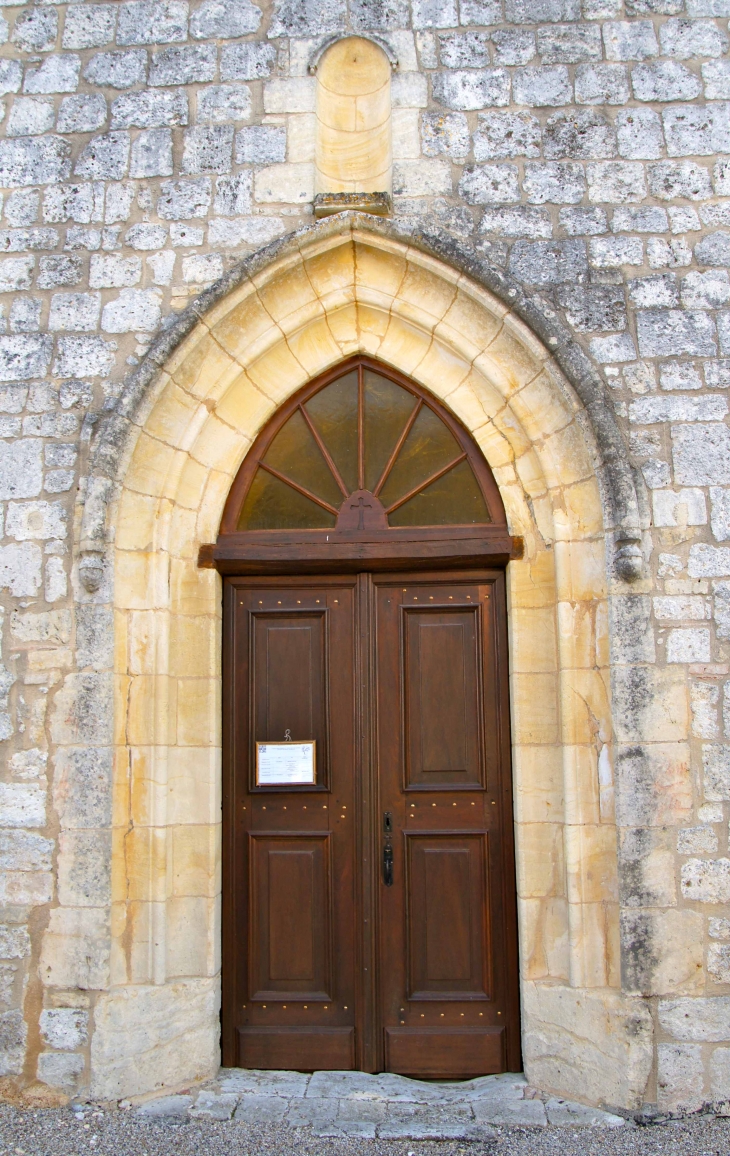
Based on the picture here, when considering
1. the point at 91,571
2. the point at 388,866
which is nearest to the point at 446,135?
the point at 91,571

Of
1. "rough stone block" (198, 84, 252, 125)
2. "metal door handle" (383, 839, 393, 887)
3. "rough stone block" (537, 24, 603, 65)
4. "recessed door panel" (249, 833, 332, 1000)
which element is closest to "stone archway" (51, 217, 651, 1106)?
"recessed door panel" (249, 833, 332, 1000)

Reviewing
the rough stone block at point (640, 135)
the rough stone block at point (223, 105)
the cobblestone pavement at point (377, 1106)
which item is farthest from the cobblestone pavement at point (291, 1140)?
the rough stone block at point (223, 105)

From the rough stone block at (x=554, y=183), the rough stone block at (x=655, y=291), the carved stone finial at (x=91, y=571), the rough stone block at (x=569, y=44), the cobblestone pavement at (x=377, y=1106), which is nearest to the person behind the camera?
the cobblestone pavement at (x=377, y=1106)

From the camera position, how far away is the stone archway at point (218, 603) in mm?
3707

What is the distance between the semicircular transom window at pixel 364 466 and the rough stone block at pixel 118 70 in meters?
1.70

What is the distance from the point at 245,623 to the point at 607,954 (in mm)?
2137

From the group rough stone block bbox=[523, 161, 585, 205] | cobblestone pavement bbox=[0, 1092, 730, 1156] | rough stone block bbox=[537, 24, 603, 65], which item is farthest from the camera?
rough stone block bbox=[537, 24, 603, 65]

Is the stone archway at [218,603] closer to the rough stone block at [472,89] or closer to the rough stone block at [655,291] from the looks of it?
the rough stone block at [655,291]

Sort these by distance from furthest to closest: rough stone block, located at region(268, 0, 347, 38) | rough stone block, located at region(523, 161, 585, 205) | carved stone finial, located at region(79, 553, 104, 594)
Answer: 1. rough stone block, located at region(268, 0, 347, 38)
2. rough stone block, located at region(523, 161, 585, 205)
3. carved stone finial, located at region(79, 553, 104, 594)

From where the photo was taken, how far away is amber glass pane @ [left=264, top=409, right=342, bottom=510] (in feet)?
14.0

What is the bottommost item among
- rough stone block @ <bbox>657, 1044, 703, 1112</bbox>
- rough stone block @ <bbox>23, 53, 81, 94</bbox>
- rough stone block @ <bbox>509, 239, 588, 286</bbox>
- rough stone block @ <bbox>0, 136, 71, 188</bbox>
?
rough stone block @ <bbox>657, 1044, 703, 1112</bbox>

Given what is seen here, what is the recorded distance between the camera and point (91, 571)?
3.82 meters

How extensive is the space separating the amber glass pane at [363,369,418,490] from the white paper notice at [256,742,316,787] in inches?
50.1

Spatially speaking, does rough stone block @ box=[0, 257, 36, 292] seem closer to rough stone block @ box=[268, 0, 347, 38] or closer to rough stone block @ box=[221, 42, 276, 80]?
rough stone block @ box=[221, 42, 276, 80]
